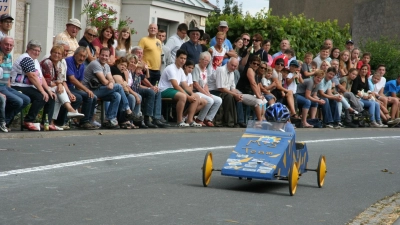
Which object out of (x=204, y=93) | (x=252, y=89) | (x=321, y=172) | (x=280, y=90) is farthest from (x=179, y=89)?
(x=321, y=172)

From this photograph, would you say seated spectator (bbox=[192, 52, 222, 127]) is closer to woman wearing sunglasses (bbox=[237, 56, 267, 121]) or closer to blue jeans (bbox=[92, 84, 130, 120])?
woman wearing sunglasses (bbox=[237, 56, 267, 121])

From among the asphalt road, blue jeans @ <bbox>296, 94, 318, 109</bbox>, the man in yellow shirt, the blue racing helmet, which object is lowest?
the asphalt road

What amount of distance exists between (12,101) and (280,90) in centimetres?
942

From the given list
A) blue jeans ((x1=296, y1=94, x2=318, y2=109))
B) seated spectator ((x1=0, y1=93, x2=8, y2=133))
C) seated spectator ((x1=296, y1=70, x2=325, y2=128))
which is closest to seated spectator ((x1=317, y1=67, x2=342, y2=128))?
seated spectator ((x1=296, y1=70, x2=325, y2=128))

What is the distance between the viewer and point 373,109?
26.9 metres

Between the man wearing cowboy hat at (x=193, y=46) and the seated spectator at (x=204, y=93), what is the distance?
0.41 metres

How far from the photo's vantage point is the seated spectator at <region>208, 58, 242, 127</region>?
21953 mm

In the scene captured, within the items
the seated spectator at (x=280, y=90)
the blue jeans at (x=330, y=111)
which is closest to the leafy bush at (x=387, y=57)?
the blue jeans at (x=330, y=111)

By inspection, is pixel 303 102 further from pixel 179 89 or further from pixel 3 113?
pixel 3 113

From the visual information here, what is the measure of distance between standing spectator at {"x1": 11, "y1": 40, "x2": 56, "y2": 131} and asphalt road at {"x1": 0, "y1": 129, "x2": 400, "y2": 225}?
1.01m

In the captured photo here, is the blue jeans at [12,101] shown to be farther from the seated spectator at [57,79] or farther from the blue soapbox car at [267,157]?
the blue soapbox car at [267,157]

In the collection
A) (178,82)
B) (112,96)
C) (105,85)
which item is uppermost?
(178,82)

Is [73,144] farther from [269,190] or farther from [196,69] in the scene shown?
[196,69]

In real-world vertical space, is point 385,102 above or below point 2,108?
above
